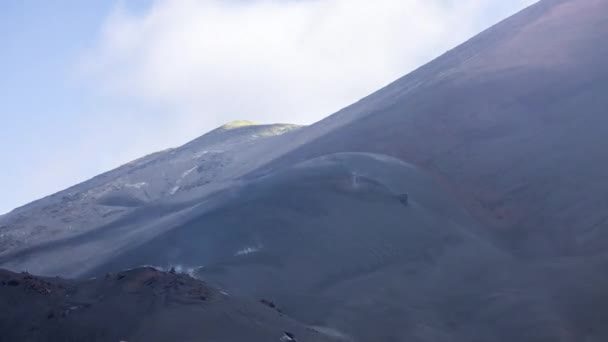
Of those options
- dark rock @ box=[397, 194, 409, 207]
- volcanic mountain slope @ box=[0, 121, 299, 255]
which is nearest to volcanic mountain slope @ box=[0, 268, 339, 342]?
dark rock @ box=[397, 194, 409, 207]

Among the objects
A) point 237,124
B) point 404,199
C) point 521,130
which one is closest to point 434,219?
point 404,199

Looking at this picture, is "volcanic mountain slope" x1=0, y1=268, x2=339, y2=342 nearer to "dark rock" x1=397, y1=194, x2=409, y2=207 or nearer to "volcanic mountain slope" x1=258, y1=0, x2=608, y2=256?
"dark rock" x1=397, y1=194, x2=409, y2=207

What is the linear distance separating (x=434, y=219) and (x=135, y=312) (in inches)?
627

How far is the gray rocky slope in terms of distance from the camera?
25734 mm

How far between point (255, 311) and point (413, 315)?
579 cm

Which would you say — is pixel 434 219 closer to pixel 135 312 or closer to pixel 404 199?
pixel 404 199

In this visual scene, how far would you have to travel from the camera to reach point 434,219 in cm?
3331

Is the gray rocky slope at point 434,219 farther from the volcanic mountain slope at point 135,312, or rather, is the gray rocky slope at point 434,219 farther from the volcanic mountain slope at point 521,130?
the volcanic mountain slope at point 135,312

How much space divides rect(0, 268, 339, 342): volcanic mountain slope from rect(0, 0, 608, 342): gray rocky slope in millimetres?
3550

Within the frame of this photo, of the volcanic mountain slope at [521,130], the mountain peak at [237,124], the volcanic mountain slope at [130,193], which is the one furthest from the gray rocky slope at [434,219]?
the mountain peak at [237,124]

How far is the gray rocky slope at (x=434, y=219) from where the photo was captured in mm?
25734

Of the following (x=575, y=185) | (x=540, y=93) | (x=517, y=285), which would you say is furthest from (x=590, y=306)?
(x=540, y=93)

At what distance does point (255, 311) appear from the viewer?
854 inches

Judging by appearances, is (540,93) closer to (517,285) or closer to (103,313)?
(517,285)
